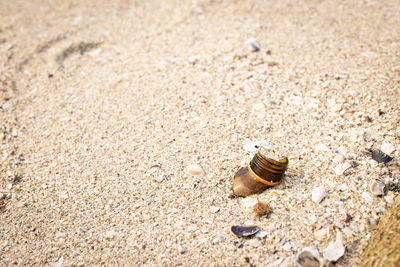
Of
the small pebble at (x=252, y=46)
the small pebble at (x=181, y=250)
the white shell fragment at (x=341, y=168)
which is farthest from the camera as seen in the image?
the small pebble at (x=252, y=46)

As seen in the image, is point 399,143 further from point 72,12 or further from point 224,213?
point 72,12

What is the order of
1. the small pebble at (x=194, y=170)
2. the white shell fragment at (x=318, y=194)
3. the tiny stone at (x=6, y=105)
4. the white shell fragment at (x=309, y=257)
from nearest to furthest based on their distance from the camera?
1. the white shell fragment at (x=309, y=257)
2. the white shell fragment at (x=318, y=194)
3. the small pebble at (x=194, y=170)
4. the tiny stone at (x=6, y=105)

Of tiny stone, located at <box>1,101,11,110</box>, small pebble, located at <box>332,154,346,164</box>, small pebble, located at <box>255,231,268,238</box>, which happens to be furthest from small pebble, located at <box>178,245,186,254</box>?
tiny stone, located at <box>1,101,11,110</box>

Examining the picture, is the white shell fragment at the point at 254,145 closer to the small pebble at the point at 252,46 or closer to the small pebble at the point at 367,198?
the small pebble at the point at 367,198

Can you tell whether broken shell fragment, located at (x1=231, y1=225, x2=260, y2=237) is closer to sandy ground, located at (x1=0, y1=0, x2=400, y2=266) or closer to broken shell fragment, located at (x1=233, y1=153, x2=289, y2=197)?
sandy ground, located at (x1=0, y1=0, x2=400, y2=266)

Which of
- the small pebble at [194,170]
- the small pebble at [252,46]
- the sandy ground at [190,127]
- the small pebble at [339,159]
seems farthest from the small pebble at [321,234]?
the small pebble at [252,46]

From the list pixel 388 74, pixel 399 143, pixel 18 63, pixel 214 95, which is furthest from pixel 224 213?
pixel 18 63
